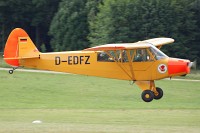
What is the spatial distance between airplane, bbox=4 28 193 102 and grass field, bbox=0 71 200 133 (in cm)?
228

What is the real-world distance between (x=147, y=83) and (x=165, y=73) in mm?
1458

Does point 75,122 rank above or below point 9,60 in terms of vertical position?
below

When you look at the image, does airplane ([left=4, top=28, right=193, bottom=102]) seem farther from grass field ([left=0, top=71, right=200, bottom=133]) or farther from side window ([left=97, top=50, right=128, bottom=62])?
grass field ([left=0, top=71, right=200, bottom=133])

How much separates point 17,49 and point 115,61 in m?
4.61

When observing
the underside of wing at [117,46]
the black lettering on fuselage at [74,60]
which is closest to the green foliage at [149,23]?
the black lettering on fuselage at [74,60]

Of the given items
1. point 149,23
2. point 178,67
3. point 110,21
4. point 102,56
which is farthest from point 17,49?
point 110,21

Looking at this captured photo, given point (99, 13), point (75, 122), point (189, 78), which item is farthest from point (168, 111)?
point (99, 13)

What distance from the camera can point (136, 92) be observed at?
188 feet

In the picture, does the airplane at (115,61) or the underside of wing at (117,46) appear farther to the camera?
the airplane at (115,61)

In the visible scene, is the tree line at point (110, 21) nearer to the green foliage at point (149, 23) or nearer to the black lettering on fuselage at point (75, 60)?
the green foliage at point (149, 23)

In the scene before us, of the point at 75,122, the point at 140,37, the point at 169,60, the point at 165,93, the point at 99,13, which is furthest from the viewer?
the point at 99,13

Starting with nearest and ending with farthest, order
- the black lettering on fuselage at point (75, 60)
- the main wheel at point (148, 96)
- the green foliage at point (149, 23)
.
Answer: the main wheel at point (148, 96) → the black lettering on fuselage at point (75, 60) → the green foliage at point (149, 23)

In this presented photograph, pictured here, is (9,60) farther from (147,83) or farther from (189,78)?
(189,78)

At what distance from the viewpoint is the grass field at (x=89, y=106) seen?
34.8 metres
